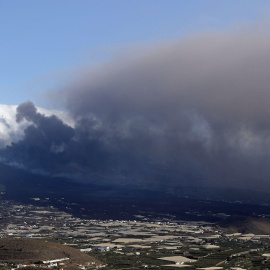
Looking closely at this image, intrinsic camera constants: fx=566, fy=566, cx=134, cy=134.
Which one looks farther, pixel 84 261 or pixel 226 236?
pixel 226 236


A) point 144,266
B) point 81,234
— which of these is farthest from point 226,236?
point 144,266

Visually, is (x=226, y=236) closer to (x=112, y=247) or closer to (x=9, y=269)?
(x=112, y=247)

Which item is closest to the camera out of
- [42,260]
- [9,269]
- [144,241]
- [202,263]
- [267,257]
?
[9,269]

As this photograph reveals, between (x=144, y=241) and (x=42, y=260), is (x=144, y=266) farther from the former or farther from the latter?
(x=144, y=241)

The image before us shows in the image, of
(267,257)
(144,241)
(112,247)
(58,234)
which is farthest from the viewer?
(58,234)

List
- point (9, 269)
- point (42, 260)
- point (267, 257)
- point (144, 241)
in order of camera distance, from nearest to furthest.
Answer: point (9, 269) → point (42, 260) → point (267, 257) → point (144, 241)

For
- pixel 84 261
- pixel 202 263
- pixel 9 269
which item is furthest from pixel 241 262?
pixel 9 269
